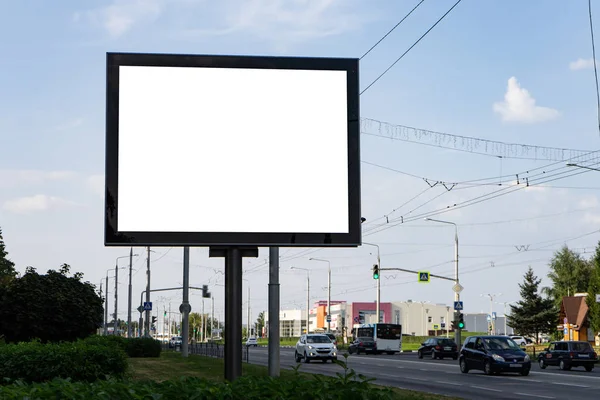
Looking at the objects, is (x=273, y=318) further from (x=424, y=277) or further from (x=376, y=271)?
(x=424, y=277)

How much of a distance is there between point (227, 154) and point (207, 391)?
3.28 meters

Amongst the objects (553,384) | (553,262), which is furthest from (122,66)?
(553,262)

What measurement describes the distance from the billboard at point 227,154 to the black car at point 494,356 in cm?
2816

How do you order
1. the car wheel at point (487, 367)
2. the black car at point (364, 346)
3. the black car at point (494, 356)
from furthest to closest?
1. the black car at point (364, 346)
2. the car wheel at point (487, 367)
3. the black car at point (494, 356)

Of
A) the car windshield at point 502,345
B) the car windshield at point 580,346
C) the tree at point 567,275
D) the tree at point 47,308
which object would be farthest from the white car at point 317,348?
the tree at point 567,275

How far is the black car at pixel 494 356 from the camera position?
35406 millimetres

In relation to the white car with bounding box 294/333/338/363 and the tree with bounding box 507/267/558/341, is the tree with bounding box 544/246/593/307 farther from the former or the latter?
the white car with bounding box 294/333/338/363

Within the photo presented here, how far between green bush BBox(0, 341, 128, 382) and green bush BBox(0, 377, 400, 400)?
13.2 meters

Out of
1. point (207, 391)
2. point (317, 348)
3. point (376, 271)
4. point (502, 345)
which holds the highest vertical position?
point (376, 271)

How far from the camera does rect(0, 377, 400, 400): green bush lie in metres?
6.18

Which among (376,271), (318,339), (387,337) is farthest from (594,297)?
(318,339)

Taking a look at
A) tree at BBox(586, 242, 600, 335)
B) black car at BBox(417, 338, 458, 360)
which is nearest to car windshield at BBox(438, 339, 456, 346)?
black car at BBox(417, 338, 458, 360)

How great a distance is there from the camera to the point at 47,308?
31.2 meters

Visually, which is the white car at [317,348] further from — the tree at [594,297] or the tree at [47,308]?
the tree at [594,297]
